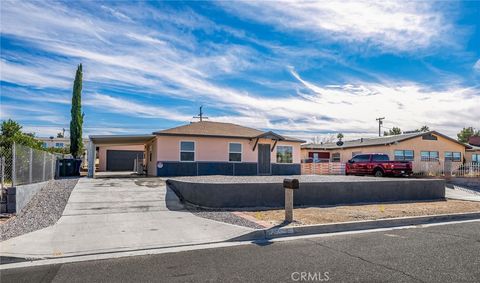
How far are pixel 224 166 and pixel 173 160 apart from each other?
3.26 meters

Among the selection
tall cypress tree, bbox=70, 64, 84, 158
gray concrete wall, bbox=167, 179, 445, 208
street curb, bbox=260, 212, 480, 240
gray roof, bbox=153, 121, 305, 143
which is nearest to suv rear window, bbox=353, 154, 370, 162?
gray roof, bbox=153, 121, 305, 143

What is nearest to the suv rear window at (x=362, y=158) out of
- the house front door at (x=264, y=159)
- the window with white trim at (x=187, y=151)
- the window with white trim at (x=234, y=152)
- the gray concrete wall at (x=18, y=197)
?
the house front door at (x=264, y=159)

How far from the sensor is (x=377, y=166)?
990 inches

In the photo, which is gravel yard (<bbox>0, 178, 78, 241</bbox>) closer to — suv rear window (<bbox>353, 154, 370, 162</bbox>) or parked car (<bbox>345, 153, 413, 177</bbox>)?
parked car (<bbox>345, 153, 413, 177</bbox>)

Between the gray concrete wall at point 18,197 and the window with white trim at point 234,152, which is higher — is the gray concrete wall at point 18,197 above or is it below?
below

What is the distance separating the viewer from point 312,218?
32.4 ft

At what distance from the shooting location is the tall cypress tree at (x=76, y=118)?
2689cm

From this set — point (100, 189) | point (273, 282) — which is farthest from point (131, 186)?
point (273, 282)

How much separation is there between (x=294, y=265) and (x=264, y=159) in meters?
18.3

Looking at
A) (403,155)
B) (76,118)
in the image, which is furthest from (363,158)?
(76,118)

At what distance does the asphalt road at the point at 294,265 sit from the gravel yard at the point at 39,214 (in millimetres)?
2759

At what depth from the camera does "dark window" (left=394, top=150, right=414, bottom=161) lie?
3188 centimetres

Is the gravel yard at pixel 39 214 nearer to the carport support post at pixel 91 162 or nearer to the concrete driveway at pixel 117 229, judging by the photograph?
the concrete driveway at pixel 117 229
